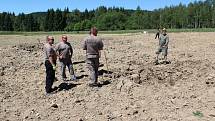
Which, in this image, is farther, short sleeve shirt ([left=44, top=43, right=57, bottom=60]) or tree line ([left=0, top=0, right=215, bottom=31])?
tree line ([left=0, top=0, right=215, bottom=31])

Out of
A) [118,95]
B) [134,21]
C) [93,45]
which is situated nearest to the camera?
[118,95]

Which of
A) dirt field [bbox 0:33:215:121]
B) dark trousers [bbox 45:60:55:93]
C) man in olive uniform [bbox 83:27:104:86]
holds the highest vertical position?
man in olive uniform [bbox 83:27:104:86]

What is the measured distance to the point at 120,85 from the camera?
15.1 metres

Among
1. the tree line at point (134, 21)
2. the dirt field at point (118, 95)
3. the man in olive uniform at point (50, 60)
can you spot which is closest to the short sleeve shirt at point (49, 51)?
the man in olive uniform at point (50, 60)

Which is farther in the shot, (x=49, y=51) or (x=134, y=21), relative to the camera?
(x=134, y=21)

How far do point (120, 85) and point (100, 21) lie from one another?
14698cm

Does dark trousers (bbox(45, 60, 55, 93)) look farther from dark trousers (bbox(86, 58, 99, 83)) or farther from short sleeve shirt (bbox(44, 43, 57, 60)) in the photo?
dark trousers (bbox(86, 58, 99, 83))

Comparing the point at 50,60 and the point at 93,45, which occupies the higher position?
the point at 93,45

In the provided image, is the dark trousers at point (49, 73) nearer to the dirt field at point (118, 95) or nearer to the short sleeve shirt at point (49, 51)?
the short sleeve shirt at point (49, 51)

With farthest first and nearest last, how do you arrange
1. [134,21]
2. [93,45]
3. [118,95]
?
[134,21]
[93,45]
[118,95]

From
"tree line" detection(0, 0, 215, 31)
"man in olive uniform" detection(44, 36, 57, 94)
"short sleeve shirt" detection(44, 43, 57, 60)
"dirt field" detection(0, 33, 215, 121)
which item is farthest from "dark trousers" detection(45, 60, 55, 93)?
"tree line" detection(0, 0, 215, 31)

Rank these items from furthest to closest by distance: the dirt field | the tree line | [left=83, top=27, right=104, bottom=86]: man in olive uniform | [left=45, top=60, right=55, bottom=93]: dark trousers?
→ the tree line → [left=83, top=27, right=104, bottom=86]: man in olive uniform → [left=45, top=60, right=55, bottom=93]: dark trousers → the dirt field

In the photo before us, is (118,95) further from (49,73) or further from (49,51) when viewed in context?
(49,51)

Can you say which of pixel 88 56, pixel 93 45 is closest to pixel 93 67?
pixel 88 56
